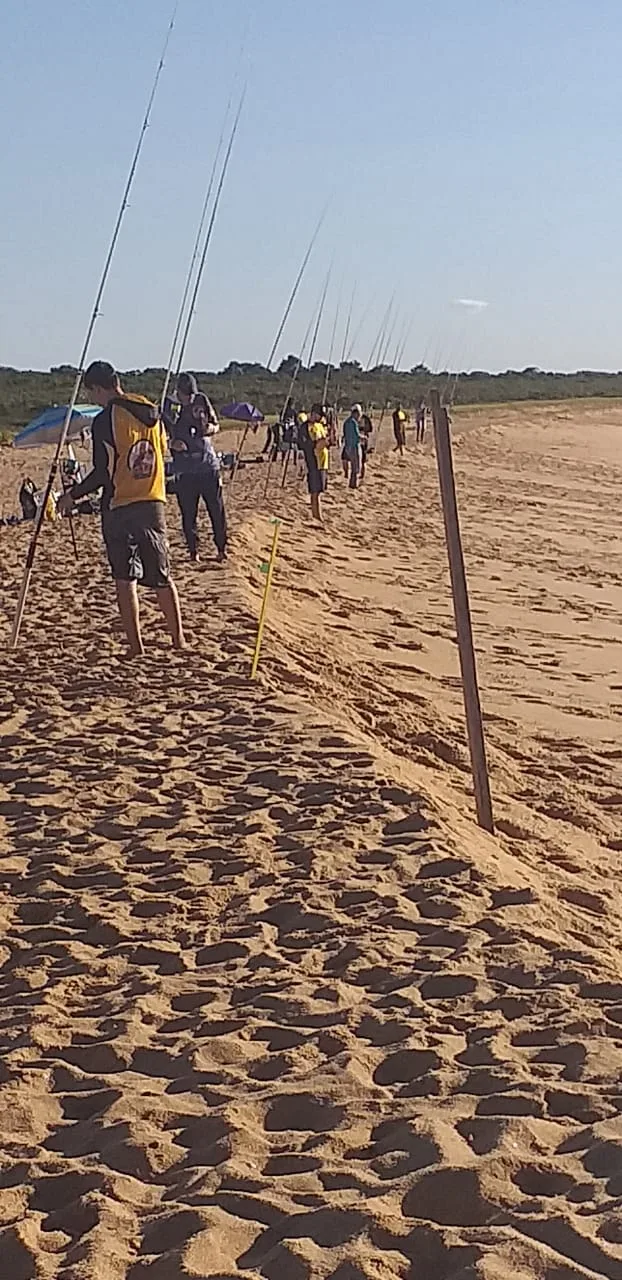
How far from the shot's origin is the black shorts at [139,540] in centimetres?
778

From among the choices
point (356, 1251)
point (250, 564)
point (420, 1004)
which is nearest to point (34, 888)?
point (420, 1004)

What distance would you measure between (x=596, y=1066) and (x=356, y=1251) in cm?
87

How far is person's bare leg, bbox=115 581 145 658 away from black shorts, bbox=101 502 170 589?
4 centimetres

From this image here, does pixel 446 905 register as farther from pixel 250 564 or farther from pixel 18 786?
pixel 250 564

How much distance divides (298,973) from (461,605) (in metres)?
1.77

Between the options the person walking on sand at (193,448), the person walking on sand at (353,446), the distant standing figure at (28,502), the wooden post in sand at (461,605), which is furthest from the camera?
the person walking on sand at (353,446)

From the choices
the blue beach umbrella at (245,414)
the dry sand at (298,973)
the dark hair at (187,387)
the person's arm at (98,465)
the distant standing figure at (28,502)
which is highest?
the dark hair at (187,387)

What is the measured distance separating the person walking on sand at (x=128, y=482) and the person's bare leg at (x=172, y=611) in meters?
0.02

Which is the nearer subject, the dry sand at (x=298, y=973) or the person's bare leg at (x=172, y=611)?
the dry sand at (x=298, y=973)

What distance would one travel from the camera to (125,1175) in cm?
312

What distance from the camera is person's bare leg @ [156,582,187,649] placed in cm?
795

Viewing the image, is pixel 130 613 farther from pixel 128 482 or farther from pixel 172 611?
pixel 128 482

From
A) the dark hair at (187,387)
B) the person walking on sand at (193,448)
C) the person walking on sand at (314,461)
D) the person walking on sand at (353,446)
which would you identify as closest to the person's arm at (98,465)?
the person walking on sand at (193,448)

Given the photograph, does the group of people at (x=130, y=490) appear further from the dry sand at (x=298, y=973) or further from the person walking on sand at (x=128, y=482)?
the dry sand at (x=298, y=973)
